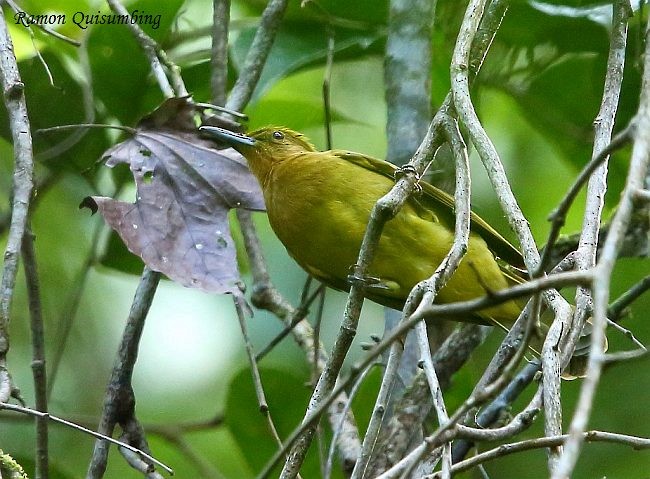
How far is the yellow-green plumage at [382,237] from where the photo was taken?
356 centimetres

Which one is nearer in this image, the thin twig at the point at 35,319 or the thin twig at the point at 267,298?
the thin twig at the point at 35,319

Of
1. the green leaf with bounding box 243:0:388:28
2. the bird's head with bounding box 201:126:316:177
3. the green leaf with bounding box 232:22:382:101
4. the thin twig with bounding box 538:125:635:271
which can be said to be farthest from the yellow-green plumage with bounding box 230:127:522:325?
the thin twig with bounding box 538:125:635:271

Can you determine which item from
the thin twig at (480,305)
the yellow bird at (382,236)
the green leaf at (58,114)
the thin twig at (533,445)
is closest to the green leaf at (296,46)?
the yellow bird at (382,236)

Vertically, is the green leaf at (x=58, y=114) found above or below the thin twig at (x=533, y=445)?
below

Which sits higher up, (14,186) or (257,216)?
(14,186)

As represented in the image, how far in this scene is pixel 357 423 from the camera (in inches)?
165

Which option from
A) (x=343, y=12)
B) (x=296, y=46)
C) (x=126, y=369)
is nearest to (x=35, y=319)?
(x=126, y=369)

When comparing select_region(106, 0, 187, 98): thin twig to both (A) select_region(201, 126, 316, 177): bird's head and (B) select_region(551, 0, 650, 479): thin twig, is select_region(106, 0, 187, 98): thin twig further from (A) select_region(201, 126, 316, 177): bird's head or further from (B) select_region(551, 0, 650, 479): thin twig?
(B) select_region(551, 0, 650, 479): thin twig

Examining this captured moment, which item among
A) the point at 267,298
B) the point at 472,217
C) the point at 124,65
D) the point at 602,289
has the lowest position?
the point at 267,298

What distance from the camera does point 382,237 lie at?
3574mm

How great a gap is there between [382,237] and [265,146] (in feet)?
2.65

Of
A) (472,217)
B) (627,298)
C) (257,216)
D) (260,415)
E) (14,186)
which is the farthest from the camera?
(257,216)

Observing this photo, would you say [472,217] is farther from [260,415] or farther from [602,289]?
[602,289]

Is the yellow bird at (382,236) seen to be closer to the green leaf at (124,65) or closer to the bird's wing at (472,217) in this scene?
the bird's wing at (472,217)
